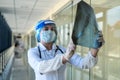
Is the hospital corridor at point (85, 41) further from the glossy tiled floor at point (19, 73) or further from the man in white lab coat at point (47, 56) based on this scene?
the glossy tiled floor at point (19, 73)

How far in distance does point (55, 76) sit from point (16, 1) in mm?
4869

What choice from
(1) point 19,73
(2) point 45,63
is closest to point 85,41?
(2) point 45,63

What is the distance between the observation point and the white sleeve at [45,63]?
5.19 feet

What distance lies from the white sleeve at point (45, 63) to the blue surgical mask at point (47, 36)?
17cm

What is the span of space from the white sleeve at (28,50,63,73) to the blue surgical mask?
0.55ft

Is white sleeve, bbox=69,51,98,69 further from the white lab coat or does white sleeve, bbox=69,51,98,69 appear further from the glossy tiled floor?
the glossy tiled floor

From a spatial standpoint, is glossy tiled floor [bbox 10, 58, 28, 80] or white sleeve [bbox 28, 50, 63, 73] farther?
glossy tiled floor [bbox 10, 58, 28, 80]

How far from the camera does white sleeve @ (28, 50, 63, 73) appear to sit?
1583 mm

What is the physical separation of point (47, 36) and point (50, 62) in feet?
0.92

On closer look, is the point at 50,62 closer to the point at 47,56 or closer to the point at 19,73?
the point at 47,56

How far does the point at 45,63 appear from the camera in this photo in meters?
1.62

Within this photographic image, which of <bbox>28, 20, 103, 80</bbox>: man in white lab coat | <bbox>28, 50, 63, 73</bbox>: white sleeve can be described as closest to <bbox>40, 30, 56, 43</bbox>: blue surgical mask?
<bbox>28, 20, 103, 80</bbox>: man in white lab coat

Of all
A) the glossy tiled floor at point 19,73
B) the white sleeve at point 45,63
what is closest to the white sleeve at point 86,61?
the white sleeve at point 45,63

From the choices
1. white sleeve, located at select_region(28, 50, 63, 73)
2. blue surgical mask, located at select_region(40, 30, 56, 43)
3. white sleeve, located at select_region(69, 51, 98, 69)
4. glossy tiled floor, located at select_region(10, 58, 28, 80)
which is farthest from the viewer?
glossy tiled floor, located at select_region(10, 58, 28, 80)
